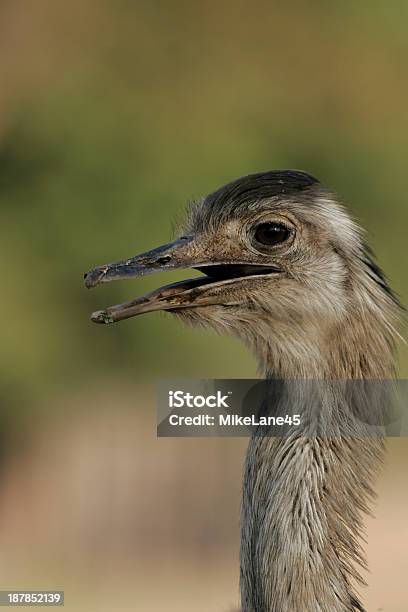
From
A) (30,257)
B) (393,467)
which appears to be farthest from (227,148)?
(393,467)

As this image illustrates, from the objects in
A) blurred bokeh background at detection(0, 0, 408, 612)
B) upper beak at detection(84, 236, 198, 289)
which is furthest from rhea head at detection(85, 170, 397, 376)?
blurred bokeh background at detection(0, 0, 408, 612)

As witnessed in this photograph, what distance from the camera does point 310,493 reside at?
6.63 feet

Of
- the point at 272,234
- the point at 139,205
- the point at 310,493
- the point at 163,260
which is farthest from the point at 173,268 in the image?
the point at 139,205

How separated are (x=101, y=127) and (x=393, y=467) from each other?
8.24 ft

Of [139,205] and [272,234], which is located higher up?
[139,205]

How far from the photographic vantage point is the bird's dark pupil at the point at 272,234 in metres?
2.17

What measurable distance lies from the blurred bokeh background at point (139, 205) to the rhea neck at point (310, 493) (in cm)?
318

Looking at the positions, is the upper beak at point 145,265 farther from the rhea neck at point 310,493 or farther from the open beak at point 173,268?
the rhea neck at point 310,493

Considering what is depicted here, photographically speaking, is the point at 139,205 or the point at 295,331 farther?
the point at 139,205

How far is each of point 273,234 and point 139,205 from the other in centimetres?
390

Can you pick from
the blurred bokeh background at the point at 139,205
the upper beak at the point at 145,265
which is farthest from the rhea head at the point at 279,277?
the blurred bokeh background at the point at 139,205

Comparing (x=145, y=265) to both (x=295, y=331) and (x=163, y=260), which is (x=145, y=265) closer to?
(x=163, y=260)

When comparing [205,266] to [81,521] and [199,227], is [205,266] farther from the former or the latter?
[81,521]

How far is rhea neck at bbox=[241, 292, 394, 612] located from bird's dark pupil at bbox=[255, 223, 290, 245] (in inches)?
6.7
